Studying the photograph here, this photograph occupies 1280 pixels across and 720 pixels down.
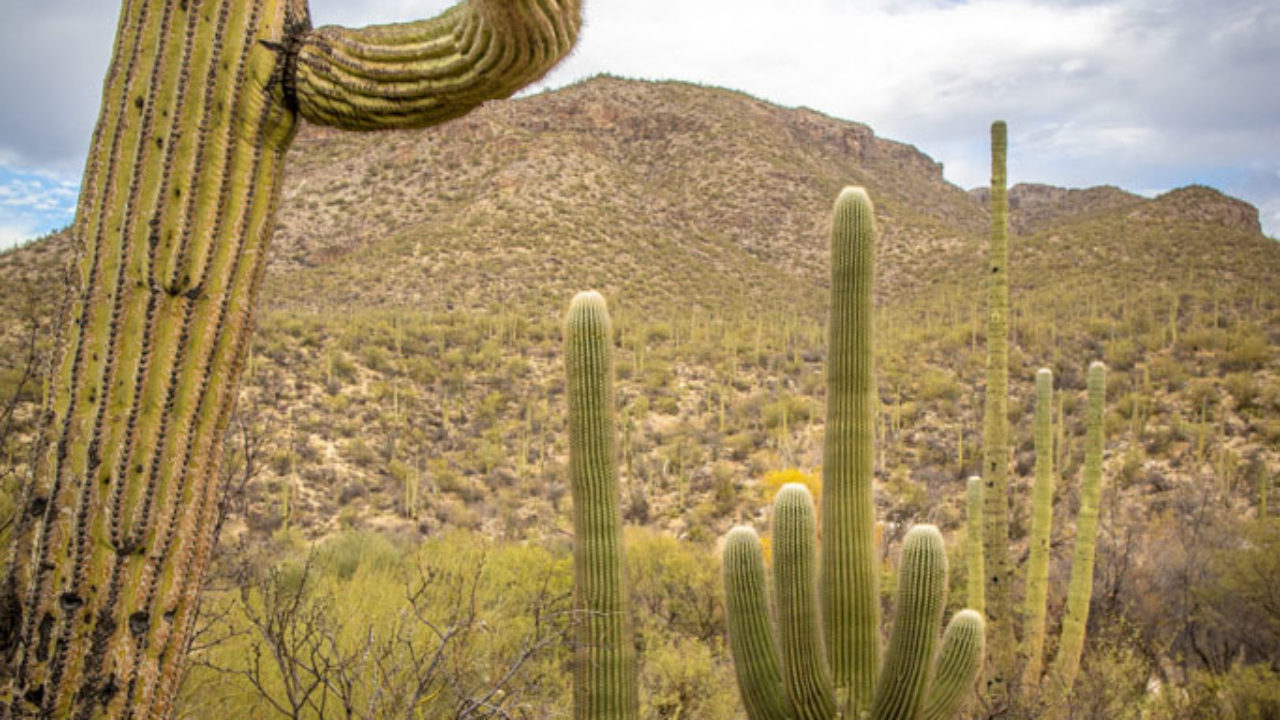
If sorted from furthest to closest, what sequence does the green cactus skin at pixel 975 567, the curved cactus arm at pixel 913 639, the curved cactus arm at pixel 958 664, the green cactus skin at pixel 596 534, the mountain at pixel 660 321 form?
1. the mountain at pixel 660 321
2. the green cactus skin at pixel 975 567
3. the curved cactus arm at pixel 958 664
4. the curved cactus arm at pixel 913 639
5. the green cactus skin at pixel 596 534

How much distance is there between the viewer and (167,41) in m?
2.30

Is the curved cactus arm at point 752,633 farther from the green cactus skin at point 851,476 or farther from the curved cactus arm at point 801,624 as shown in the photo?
the green cactus skin at point 851,476

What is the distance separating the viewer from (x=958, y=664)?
4914mm

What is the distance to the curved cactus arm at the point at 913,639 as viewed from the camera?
4.67 meters

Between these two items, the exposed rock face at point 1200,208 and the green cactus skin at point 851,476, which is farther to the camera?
the exposed rock face at point 1200,208

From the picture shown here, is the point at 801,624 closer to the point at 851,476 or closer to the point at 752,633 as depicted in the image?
the point at 752,633

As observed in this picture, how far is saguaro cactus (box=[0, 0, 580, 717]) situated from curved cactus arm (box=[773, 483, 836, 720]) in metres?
3.32

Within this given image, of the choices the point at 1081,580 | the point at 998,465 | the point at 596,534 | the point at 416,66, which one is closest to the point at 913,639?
the point at 596,534

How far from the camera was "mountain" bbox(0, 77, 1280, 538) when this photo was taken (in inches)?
583

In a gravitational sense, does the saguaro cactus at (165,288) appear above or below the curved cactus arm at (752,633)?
above

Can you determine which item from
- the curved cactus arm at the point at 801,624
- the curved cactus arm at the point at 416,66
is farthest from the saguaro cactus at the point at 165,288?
the curved cactus arm at the point at 801,624

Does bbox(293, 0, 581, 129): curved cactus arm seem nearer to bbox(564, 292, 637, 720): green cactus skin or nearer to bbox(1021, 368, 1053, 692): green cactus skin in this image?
bbox(564, 292, 637, 720): green cactus skin

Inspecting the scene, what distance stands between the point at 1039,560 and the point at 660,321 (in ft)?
64.4

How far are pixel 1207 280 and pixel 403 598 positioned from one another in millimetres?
27050
